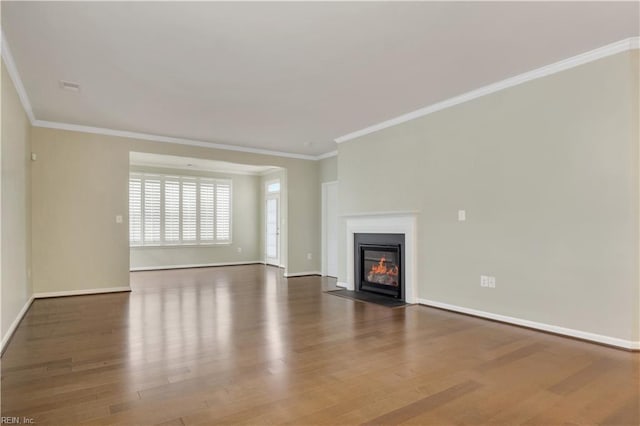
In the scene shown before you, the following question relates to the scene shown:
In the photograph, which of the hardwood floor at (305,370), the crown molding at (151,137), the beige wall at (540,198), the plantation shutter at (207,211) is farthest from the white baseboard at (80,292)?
the beige wall at (540,198)

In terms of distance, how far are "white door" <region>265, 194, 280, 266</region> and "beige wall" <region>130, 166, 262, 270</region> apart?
0.46 metres

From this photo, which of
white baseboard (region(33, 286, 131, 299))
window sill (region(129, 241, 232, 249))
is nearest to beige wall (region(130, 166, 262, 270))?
window sill (region(129, 241, 232, 249))

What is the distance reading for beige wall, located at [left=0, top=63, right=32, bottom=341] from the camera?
334cm

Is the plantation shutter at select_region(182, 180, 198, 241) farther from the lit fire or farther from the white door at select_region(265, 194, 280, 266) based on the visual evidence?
the lit fire

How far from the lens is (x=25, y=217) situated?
4.72m

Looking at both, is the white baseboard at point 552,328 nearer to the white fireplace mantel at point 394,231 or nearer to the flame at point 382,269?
the white fireplace mantel at point 394,231

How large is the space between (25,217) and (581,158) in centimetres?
645

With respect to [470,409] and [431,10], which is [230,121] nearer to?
[431,10]

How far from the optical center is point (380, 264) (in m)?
5.72

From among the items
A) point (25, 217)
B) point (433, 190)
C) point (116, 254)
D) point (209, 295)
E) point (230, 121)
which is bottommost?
point (209, 295)

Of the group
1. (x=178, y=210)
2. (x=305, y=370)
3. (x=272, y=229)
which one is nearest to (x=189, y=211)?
(x=178, y=210)

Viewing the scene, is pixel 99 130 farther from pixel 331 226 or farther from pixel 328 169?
pixel 331 226

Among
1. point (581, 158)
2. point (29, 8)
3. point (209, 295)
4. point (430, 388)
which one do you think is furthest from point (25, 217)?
point (581, 158)

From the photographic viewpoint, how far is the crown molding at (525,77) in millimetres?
3199
